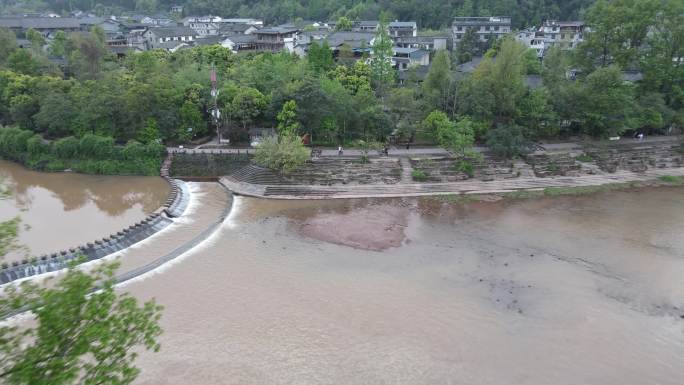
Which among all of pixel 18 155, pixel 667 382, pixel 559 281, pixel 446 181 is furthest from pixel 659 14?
pixel 18 155

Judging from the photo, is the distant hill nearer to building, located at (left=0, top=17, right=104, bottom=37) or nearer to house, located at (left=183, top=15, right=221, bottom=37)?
house, located at (left=183, top=15, right=221, bottom=37)

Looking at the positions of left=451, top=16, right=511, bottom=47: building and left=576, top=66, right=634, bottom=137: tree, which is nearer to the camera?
left=576, top=66, right=634, bottom=137: tree

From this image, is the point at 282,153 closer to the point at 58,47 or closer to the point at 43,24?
the point at 58,47

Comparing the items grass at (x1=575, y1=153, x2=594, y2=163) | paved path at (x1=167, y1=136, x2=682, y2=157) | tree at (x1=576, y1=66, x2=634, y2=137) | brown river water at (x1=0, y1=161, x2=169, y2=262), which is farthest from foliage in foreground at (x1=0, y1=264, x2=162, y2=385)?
tree at (x1=576, y1=66, x2=634, y2=137)

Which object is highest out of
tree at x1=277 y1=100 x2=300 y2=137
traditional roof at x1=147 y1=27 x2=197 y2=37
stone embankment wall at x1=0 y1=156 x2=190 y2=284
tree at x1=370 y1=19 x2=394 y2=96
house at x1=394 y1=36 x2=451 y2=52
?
traditional roof at x1=147 y1=27 x2=197 y2=37

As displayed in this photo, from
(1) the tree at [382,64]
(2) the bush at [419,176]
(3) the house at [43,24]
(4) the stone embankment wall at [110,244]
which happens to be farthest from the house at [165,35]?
(2) the bush at [419,176]

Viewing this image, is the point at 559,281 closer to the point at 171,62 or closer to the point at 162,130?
the point at 162,130

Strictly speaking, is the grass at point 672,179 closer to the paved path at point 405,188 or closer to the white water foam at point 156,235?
the paved path at point 405,188
